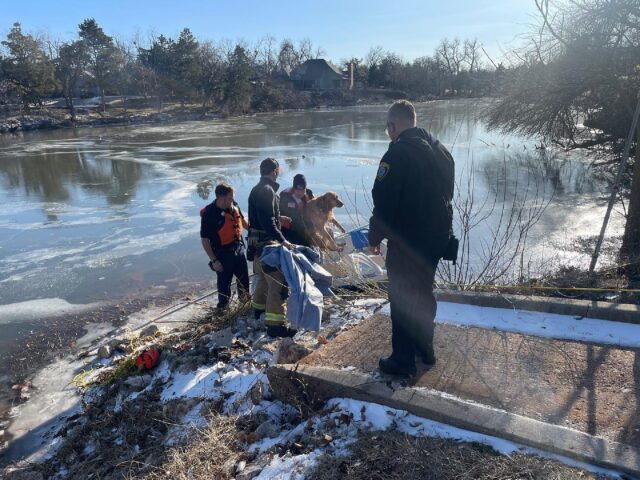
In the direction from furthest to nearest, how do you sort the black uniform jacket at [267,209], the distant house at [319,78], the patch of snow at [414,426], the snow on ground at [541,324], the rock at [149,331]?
1. the distant house at [319,78]
2. the rock at [149,331]
3. the black uniform jacket at [267,209]
4. the snow on ground at [541,324]
5. the patch of snow at [414,426]

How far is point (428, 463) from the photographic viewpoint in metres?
2.46

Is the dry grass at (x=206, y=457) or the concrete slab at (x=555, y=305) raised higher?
the concrete slab at (x=555, y=305)

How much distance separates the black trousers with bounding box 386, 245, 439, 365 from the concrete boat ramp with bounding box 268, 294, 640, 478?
9.9 inches

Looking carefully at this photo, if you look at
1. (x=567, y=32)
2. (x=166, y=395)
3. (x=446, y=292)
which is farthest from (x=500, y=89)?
(x=166, y=395)

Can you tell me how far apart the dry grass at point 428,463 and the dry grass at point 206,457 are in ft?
2.33

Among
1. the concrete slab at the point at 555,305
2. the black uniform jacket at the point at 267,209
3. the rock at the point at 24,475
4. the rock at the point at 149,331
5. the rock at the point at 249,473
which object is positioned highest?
the black uniform jacket at the point at 267,209

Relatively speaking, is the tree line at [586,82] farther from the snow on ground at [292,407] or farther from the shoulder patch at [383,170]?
the shoulder patch at [383,170]

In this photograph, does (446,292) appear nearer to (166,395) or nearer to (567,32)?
(166,395)

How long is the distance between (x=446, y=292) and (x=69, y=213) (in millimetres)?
11802

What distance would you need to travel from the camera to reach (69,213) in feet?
42.9

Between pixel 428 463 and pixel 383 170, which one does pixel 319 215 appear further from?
pixel 428 463

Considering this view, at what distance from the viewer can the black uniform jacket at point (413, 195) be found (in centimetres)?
294

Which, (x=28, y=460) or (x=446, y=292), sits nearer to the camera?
(x=28, y=460)

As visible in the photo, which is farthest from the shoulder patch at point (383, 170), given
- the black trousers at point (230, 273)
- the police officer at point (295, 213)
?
the police officer at point (295, 213)
